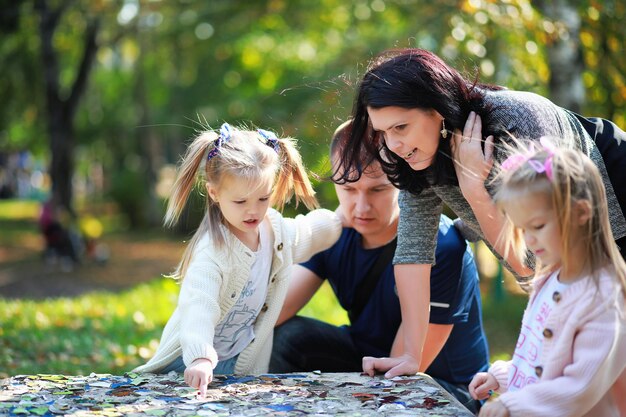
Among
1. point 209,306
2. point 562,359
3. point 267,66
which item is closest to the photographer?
point 562,359

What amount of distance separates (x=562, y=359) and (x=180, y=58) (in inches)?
515

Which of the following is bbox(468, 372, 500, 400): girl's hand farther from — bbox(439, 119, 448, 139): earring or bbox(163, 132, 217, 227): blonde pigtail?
bbox(163, 132, 217, 227): blonde pigtail

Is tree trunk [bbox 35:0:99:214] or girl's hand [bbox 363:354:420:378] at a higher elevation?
tree trunk [bbox 35:0:99:214]

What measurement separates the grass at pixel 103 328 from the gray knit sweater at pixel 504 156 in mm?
2409

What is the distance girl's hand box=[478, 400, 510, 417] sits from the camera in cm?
231

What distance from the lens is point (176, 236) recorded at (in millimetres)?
17312

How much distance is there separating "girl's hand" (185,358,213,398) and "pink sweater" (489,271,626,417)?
1082mm

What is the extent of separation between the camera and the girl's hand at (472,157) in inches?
117

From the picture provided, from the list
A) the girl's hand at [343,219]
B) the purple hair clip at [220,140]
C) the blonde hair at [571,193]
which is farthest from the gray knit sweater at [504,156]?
the purple hair clip at [220,140]

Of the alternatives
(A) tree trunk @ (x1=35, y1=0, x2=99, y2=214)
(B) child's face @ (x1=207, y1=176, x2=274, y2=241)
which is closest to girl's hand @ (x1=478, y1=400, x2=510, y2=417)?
(B) child's face @ (x1=207, y1=176, x2=274, y2=241)

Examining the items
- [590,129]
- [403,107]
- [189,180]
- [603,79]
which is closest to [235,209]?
[189,180]

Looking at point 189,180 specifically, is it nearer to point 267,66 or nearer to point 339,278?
point 339,278

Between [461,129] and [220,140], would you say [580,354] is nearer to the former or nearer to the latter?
[461,129]

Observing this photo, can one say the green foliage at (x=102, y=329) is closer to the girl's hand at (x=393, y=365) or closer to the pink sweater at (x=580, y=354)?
the girl's hand at (x=393, y=365)
